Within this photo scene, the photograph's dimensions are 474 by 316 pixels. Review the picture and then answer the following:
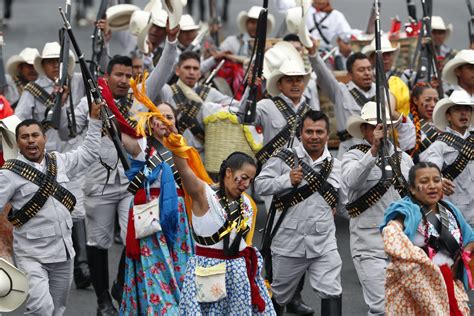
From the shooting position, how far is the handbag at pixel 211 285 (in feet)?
30.4

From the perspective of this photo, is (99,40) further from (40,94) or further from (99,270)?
(99,270)

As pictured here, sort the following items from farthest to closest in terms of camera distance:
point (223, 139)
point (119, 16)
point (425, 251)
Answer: point (119, 16) < point (223, 139) < point (425, 251)

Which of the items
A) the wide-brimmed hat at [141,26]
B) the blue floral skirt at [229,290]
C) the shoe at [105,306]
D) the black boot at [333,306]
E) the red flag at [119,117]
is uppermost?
the wide-brimmed hat at [141,26]

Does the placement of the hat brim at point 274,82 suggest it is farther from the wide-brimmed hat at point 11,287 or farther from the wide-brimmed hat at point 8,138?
the wide-brimmed hat at point 11,287

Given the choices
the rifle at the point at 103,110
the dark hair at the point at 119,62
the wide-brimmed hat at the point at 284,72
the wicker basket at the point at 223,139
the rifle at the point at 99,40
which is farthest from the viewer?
the rifle at the point at 99,40

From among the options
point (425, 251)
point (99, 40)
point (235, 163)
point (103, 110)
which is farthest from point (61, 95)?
point (425, 251)

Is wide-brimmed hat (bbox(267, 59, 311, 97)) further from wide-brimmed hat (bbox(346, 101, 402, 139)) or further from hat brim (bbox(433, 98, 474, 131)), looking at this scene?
hat brim (bbox(433, 98, 474, 131))

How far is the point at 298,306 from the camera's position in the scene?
38.7ft

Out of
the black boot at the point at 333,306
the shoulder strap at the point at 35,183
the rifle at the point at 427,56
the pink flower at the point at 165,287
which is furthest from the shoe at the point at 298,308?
the rifle at the point at 427,56

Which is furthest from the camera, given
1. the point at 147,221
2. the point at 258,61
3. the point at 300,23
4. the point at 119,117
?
the point at 300,23

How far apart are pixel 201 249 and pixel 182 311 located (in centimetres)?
42

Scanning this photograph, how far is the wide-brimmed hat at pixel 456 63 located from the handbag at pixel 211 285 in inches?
168

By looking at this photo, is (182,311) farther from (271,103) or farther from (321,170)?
(271,103)

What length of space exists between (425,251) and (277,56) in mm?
4207
